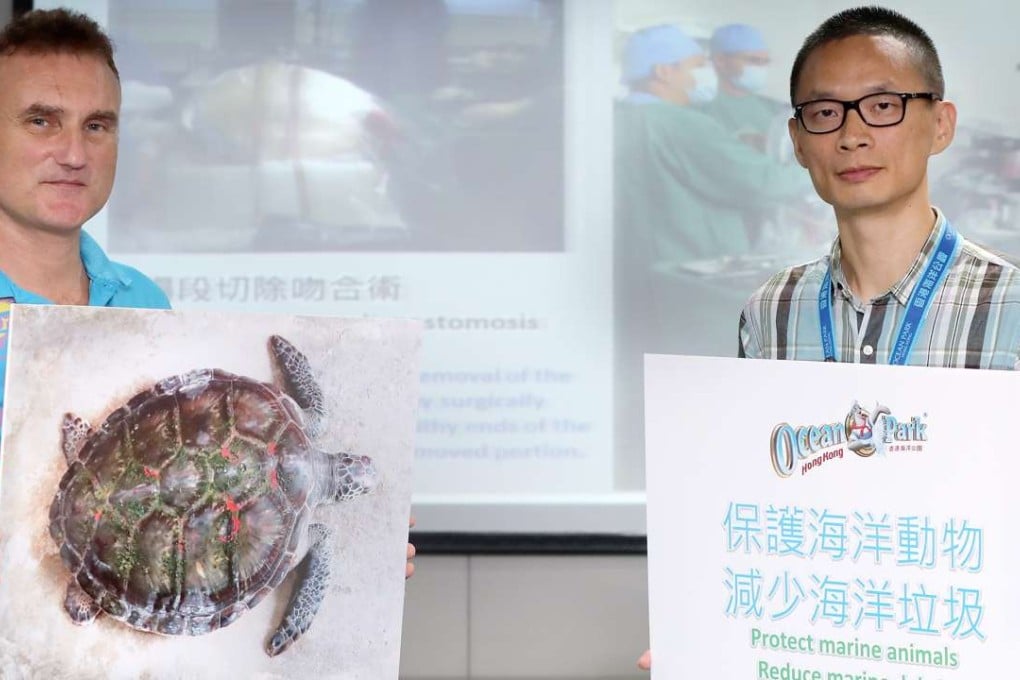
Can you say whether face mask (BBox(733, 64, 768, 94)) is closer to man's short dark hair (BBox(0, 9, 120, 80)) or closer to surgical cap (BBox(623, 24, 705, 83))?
surgical cap (BBox(623, 24, 705, 83))

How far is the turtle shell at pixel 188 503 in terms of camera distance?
1.37 metres

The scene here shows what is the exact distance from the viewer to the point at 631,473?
9.87 feet

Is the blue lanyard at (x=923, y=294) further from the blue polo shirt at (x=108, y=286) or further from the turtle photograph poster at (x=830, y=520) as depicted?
the blue polo shirt at (x=108, y=286)

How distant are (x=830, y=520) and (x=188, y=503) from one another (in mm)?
888

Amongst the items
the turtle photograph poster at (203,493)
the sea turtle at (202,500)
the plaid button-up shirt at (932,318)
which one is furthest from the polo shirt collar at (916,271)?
the sea turtle at (202,500)

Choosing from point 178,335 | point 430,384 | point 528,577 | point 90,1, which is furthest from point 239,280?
point 178,335

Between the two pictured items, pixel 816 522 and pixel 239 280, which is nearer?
pixel 816 522

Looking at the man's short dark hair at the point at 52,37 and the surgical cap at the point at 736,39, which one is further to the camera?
the surgical cap at the point at 736,39

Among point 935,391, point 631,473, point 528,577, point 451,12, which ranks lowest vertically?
point 528,577

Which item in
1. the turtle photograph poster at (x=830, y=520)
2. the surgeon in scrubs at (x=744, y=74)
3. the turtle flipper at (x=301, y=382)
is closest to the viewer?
the turtle photograph poster at (x=830, y=520)

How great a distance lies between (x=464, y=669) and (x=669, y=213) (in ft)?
4.89

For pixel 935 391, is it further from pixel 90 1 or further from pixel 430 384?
pixel 90 1

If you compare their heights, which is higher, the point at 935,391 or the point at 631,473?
the point at 935,391

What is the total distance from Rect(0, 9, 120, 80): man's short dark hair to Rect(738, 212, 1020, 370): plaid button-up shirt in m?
1.20
